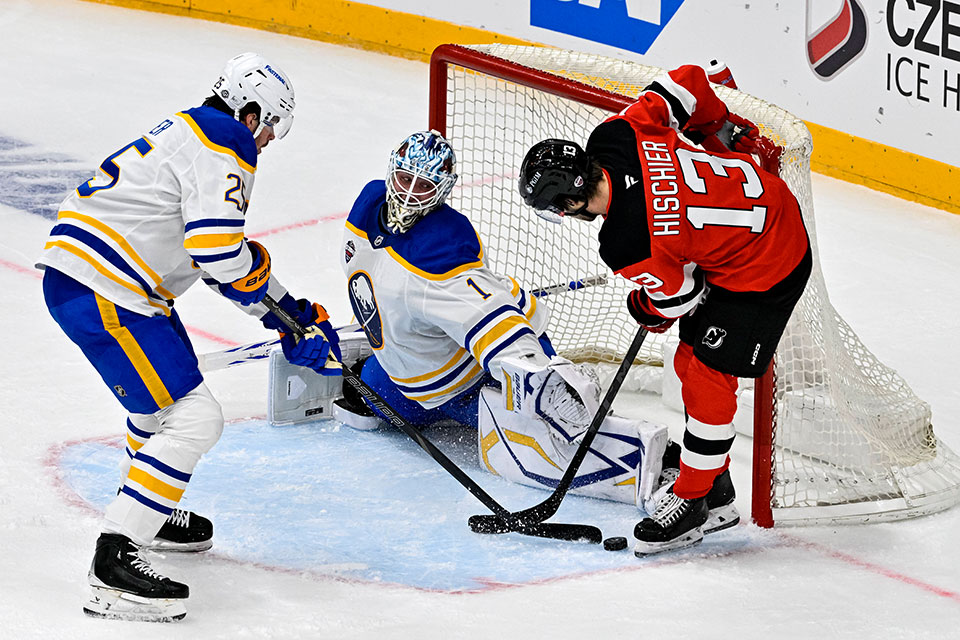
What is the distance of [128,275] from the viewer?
2.97 meters

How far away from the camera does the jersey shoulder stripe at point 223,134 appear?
9.64 ft

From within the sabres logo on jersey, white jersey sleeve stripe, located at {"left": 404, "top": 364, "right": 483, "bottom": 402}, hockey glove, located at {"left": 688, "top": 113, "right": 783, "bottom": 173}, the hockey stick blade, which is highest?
hockey glove, located at {"left": 688, "top": 113, "right": 783, "bottom": 173}

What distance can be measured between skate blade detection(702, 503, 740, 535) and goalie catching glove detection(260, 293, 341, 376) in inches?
38.5

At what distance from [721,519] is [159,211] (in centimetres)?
146

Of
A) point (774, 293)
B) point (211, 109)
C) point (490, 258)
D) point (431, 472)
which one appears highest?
Result: point (211, 109)

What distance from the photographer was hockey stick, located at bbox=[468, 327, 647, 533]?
11.0 feet

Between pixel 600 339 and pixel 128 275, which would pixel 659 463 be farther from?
pixel 128 275

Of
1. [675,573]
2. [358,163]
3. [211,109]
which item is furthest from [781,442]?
[358,163]

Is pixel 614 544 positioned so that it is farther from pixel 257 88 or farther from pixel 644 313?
pixel 257 88

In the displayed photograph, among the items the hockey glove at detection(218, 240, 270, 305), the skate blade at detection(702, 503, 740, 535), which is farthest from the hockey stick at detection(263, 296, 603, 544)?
the skate blade at detection(702, 503, 740, 535)

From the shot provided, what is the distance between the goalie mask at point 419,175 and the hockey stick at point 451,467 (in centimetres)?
39

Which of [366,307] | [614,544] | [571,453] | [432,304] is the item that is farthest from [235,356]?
[614,544]

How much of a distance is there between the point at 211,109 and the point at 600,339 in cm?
162

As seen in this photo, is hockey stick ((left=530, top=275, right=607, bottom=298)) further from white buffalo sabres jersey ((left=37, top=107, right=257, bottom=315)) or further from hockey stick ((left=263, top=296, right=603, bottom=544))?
white buffalo sabres jersey ((left=37, top=107, right=257, bottom=315))
